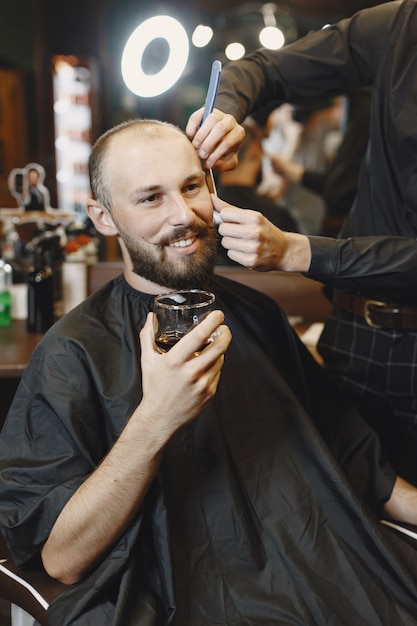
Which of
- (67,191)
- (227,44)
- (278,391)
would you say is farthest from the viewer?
(67,191)

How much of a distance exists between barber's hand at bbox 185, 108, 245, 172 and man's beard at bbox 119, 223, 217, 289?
0.18 m

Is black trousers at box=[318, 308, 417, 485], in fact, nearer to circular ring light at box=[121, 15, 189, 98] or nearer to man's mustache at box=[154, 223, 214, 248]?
man's mustache at box=[154, 223, 214, 248]

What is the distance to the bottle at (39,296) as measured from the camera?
234cm

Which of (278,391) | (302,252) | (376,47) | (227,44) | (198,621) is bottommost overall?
(198,621)

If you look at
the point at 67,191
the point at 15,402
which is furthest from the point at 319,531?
the point at 67,191

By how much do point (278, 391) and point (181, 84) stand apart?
233 inches

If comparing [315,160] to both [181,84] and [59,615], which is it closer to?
Answer: [181,84]

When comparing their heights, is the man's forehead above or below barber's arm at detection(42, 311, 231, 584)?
above

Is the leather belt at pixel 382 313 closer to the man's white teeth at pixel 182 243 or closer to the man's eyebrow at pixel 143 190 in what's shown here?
the man's white teeth at pixel 182 243

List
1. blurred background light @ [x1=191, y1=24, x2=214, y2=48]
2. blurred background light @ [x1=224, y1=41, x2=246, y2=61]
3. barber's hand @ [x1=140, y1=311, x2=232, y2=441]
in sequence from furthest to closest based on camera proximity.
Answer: blurred background light @ [x1=224, y1=41, x2=246, y2=61] → blurred background light @ [x1=191, y1=24, x2=214, y2=48] → barber's hand @ [x1=140, y1=311, x2=232, y2=441]

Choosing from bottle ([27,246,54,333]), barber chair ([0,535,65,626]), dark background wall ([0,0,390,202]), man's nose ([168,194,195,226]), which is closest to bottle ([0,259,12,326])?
bottle ([27,246,54,333])

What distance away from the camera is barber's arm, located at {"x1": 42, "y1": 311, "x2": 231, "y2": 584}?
1.13 metres

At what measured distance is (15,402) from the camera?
147 centimetres

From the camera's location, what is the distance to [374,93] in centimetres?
196
